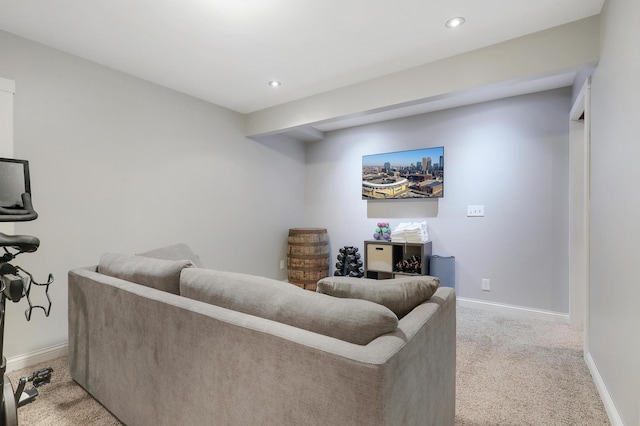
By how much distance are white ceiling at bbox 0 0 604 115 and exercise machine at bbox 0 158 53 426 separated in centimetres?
110

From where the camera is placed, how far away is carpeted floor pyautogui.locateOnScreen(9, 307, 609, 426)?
1569 millimetres

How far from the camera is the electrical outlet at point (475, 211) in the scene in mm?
3348

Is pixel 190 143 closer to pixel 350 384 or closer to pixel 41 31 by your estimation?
pixel 41 31

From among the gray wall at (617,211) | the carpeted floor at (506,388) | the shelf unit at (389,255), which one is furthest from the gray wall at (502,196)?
the gray wall at (617,211)

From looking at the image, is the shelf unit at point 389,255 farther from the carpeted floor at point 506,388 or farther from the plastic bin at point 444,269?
the carpeted floor at point 506,388

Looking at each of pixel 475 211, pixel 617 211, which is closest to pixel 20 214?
pixel 617 211

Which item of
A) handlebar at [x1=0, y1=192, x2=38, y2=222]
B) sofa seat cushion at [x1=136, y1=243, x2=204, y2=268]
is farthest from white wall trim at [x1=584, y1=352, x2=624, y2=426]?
handlebar at [x1=0, y1=192, x2=38, y2=222]

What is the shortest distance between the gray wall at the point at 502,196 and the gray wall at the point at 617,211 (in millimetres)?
1087

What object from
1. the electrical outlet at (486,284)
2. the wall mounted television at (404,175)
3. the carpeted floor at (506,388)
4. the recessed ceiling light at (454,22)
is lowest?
the carpeted floor at (506,388)

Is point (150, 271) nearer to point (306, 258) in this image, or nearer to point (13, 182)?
point (13, 182)

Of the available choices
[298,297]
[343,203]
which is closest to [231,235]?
[343,203]

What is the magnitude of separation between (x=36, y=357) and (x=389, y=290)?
266 centimetres

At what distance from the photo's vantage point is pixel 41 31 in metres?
2.06

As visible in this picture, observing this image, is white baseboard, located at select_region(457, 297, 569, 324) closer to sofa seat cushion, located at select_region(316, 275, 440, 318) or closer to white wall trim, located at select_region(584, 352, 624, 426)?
white wall trim, located at select_region(584, 352, 624, 426)
